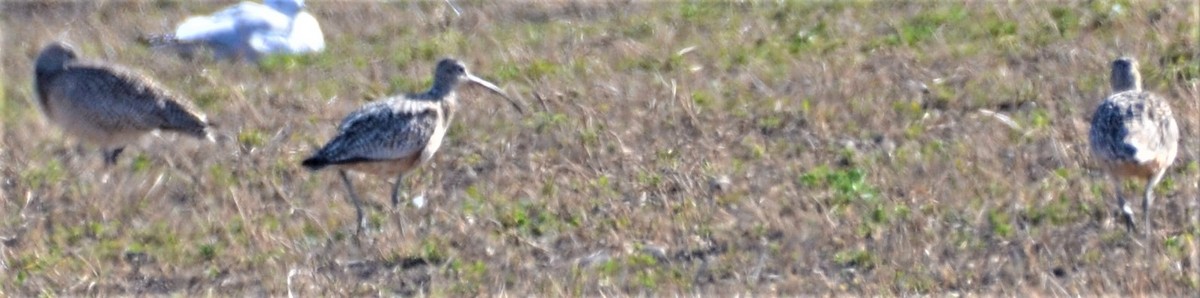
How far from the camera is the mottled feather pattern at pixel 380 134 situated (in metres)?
9.98

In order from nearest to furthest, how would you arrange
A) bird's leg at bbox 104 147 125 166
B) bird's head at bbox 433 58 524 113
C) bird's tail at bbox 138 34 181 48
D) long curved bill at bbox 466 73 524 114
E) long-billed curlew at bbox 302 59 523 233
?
long-billed curlew at bbox 302 59 523 233 < bird's head at bbox 433 58 524 113 < long curved bill at bbox 466 73 524 114 < bird's leg at bbox 104 147 125 166 < bird's tail at bbox 138 34 181 48

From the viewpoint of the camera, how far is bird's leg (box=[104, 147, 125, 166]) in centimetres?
1135

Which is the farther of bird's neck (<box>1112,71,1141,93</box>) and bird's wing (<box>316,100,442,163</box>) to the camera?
bird's neck (<box>1112,71,1141,93</box>)

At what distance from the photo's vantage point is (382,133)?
10109mm

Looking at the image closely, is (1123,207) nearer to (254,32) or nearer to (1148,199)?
(1148,199)

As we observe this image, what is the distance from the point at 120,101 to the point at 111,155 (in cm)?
34

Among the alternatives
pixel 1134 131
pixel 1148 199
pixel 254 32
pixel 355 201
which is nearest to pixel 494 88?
pixel 355 201

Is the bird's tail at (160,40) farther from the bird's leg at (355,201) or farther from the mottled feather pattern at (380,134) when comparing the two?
the bird's leg at (355,201)

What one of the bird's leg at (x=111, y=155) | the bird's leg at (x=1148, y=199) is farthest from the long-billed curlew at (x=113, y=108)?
the bird's leg at (x=1148, y=199)

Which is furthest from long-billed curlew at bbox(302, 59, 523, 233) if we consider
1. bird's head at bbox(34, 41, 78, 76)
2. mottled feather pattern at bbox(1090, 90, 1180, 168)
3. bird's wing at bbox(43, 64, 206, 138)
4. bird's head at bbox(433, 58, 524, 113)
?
mottled feather pattern at bbox(1090, 90, 1180, 168)

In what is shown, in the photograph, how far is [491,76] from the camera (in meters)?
12.9

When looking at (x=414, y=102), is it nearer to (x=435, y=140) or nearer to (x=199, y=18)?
(x=435, y=140)

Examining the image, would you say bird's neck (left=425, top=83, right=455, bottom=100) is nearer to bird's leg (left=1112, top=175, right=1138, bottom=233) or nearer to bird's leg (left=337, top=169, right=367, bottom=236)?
bird's leg (left=337, top=169, right=367, bottom=236)

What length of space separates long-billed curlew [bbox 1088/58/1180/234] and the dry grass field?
6.2 inches
